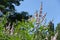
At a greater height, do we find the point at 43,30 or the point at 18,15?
the point at 43,30

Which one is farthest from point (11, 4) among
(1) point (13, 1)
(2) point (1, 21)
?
(2) point (1, 21)

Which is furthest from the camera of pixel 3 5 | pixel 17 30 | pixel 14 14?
pixel 14 14

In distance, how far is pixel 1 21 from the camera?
359 centimetres

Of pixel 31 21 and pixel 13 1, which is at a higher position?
pixel 31 21

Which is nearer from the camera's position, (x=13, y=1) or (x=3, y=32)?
(x=3, y=32)

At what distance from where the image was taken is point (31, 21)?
127 inches

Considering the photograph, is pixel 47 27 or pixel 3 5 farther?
pixel 3 5

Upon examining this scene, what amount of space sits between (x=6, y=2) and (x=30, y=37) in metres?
18.0

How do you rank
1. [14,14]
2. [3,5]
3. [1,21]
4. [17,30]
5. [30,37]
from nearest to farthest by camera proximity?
[30,37] < [17,30] < [1,21] < [3,5] < [14,14]

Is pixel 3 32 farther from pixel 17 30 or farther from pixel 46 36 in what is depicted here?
pixel 46 36

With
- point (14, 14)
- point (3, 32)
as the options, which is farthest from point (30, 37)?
point (14, 14)

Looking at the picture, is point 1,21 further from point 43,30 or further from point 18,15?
point 18,15

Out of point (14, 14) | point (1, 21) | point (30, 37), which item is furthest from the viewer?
point (14, 14)

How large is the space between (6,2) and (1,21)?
17.5 meters
